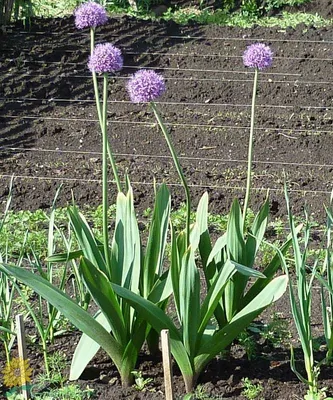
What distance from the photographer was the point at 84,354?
107 inches

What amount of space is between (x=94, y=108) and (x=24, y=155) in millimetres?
1191

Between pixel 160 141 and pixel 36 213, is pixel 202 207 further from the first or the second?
pixel 160 141

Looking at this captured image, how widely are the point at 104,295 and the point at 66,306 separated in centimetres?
14

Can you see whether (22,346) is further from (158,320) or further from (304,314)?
(304,314)

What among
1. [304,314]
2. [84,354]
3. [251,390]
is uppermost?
[304,314]

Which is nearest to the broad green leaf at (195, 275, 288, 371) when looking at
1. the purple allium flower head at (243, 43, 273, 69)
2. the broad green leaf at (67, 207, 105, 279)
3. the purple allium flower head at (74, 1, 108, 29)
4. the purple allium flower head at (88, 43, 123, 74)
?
the broad green leaf at (67, 207, 105, 279)

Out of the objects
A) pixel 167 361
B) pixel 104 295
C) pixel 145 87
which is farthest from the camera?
pixel 104 295

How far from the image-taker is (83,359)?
2717 mm

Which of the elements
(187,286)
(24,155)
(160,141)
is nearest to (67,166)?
(24,155)

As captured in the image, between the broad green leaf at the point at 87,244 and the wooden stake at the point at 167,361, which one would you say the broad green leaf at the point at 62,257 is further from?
the wooden stake at the point at 167,361

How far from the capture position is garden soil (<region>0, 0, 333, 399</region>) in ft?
10.2

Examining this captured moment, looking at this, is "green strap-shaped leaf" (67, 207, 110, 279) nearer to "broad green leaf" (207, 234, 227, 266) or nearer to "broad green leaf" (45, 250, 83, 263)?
"broad green leaf" (45, 250, 83, 263)

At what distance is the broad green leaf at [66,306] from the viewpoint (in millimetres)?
2469

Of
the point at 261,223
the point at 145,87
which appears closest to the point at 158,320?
the point at 261,223
